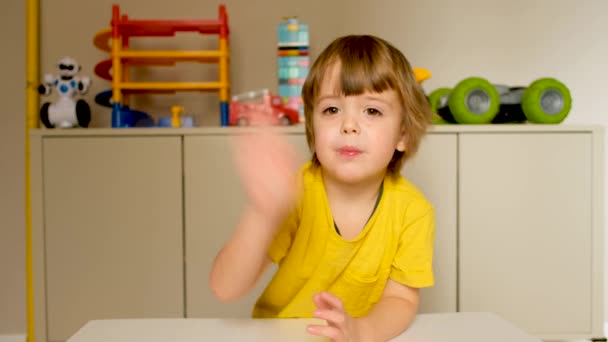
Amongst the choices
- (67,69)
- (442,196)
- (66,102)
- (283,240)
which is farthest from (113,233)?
(442,196)

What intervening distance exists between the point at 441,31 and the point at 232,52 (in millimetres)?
705

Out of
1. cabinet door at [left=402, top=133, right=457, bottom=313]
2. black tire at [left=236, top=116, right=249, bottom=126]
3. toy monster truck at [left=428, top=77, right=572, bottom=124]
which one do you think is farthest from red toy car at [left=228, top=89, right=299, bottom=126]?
toy monster truck at [left=428, top=77, right=572, bottom=124]

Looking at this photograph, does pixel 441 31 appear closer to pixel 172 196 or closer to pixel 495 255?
pixel 495 255

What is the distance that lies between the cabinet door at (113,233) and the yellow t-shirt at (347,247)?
2.19 ft

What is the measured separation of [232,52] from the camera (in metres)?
1.83

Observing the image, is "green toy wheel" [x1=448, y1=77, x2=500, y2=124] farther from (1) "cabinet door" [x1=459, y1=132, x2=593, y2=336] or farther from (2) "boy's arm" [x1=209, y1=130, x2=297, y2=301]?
(2) "boy's arm" [x1=209, y1=130, x2=297, y2=301]

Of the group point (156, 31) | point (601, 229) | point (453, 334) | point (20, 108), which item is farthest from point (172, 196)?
point (601, 229)

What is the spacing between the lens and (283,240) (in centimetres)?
88

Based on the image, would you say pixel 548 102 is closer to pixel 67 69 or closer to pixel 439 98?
pixel 439 98

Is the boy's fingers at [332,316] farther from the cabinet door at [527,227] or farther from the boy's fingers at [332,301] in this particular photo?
the cabinet door at [527,227]

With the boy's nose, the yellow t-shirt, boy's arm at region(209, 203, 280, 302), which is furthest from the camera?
the yellow t-shirt

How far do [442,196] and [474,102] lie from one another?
28 cm

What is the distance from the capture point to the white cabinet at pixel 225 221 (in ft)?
4.86

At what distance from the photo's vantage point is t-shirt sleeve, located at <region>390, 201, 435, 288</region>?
0.79 meters
